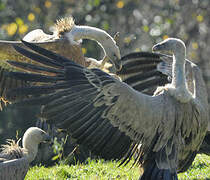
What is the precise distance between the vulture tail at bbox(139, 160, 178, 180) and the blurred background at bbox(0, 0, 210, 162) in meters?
7.52

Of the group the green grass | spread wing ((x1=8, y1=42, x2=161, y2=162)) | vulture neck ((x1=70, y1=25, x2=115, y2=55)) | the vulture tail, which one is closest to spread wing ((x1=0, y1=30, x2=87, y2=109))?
vulture neck ((x1=70, y1=25, x2=115, y2=55))

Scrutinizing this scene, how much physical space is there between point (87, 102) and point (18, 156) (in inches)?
60.0

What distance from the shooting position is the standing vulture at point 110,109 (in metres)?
4.62

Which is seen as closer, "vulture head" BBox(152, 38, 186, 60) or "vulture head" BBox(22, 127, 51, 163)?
"vulture head" BBox(152, 38, 186, 60)

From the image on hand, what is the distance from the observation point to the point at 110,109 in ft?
15.6

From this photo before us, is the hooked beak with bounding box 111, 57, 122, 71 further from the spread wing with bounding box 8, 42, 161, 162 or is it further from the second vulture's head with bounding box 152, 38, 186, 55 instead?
the spread wing with bounding box 8, 42, 161, 162

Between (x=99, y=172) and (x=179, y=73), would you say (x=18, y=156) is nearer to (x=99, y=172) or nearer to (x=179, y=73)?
(x=99, y=172)

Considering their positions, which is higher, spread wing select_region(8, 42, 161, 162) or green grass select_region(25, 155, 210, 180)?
spread wing select_region(8, 42, 161, 162)

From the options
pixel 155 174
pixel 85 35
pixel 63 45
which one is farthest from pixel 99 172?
pixel 85 35

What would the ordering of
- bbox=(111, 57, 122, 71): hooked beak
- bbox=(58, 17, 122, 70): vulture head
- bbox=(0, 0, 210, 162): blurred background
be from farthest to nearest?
bbox=(0, 0, 210, 162): blurred background < bbox=(58, 17, 122, 70): vulture head < bbox=(111, 57, 122, 71): hooked beak

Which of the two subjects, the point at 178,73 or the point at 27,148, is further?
the point at 27,148

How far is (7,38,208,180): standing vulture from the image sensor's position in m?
4.62

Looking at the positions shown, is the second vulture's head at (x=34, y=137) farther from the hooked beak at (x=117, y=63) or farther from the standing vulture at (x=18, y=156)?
the hooked beak at (x=117, y=63)

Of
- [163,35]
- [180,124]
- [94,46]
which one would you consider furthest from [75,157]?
[163,35]
